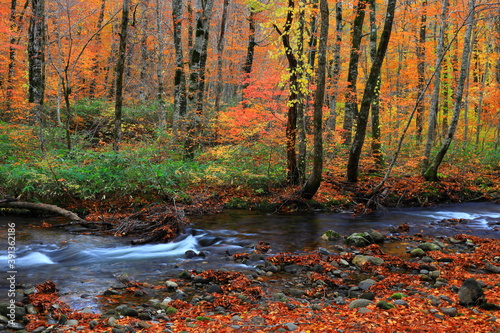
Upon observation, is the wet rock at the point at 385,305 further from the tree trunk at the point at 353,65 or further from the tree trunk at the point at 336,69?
the tree trunk at the point at 336,69

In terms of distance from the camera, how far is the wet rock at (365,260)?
6.62m

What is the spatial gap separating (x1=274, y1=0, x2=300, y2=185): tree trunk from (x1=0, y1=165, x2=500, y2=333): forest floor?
4.65 m

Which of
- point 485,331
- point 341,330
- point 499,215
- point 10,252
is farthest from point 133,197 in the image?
point 499,215

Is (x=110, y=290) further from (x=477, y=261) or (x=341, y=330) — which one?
(x=477, y=261)

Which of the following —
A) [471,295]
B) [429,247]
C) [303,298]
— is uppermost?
[471,295]

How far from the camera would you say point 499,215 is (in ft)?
36.9

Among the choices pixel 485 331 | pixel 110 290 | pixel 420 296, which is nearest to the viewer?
pixel 485 331

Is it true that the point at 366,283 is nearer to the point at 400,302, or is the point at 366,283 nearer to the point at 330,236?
the point at 400,302

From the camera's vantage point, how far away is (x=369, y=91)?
474 inches

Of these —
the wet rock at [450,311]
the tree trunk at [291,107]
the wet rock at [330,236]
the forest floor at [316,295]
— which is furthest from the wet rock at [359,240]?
the tree trunk at [291,107]

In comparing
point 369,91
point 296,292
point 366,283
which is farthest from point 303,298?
point 369,91

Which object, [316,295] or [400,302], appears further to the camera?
[316,295]

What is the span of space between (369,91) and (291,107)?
2.72 m

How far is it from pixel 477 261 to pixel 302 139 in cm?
679
